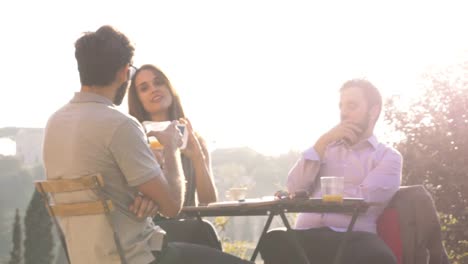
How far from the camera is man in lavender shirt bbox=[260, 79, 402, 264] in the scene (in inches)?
163

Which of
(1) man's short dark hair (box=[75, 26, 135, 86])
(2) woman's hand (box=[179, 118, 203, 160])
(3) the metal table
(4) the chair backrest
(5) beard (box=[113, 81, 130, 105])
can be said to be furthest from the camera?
(2) woman's hand (box=[179, 118, 203, 160])

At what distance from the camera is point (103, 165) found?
2.85 metres

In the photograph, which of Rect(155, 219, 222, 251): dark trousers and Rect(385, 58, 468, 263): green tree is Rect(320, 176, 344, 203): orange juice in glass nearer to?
Rect(155, 219, 222, 251): dark trousers

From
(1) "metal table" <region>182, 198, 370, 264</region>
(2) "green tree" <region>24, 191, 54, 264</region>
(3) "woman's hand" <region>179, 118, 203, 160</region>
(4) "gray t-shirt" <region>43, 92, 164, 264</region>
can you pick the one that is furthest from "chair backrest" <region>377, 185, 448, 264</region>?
(2) "green tree" <region>24, 191, 54, 264</region>

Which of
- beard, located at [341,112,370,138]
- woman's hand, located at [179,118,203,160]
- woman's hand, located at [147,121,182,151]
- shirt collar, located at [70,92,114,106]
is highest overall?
shirt collar, located at [70,92,114,106]

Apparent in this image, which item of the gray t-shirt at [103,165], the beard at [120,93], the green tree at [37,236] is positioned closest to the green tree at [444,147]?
the beard at [120,93]

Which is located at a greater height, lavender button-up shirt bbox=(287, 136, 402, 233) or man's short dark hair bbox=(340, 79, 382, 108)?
man's short dark hair bbox=(340, 79, 382, 108)

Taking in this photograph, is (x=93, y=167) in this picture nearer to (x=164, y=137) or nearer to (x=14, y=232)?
(x=164, y=137)

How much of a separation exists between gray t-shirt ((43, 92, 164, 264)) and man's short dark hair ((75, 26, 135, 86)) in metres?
0.09

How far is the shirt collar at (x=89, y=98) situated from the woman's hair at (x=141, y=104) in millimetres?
1757

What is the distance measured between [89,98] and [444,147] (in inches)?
229

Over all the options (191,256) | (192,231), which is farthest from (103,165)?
(192,231)

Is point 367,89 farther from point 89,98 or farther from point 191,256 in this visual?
point 89,98

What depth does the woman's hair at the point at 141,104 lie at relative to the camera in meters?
4.71
